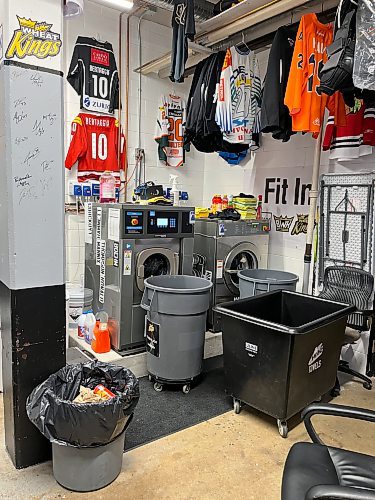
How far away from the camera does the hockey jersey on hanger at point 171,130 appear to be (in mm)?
4641

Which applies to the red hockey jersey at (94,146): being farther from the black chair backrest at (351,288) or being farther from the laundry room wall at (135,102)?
the black chair backrest at (351,288)

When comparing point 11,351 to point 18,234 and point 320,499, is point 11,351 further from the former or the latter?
point 320,499

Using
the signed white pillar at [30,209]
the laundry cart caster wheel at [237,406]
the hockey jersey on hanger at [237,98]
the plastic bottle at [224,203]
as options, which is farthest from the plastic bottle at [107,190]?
the laundry cart caster wheel at [237,406]

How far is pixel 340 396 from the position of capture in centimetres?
308

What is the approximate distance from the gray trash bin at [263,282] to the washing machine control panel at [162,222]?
2.62 ft

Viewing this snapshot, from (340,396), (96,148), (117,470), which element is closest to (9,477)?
(117,470)

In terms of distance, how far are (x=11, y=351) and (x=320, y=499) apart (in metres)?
1.58

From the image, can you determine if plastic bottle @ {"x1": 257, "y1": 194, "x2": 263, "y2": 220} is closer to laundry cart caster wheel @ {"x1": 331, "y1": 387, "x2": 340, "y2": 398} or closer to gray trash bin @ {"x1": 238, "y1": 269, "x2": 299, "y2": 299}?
gray trash bin @ {"x1": 238, "y1": 269, "x2": 299, "y2": 299}

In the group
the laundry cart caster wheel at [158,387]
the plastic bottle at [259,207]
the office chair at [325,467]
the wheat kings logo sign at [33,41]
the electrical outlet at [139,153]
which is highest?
the wheat kings logo sign at [33,41]

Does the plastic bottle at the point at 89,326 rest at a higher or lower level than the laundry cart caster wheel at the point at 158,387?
higher

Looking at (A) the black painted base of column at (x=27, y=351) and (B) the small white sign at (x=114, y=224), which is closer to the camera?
(A) the black painted base of column at (x=27, y=351)

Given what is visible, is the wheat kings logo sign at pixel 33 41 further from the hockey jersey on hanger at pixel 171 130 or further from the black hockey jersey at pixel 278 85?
the hockey jersey on hanger at pixel 171 130

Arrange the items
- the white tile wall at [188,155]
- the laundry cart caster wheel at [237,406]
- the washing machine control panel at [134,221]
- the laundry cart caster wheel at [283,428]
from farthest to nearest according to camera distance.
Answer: the white tile wall at [188,155], the washing machine control panel at [134,221], the laundry cart caster wheel at [237,406], the laundry cart caster wheel at [283,428]

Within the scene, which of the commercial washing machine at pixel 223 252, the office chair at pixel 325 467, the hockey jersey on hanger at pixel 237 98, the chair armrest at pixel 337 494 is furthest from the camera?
the commercial washing machine at pixel 223 252
